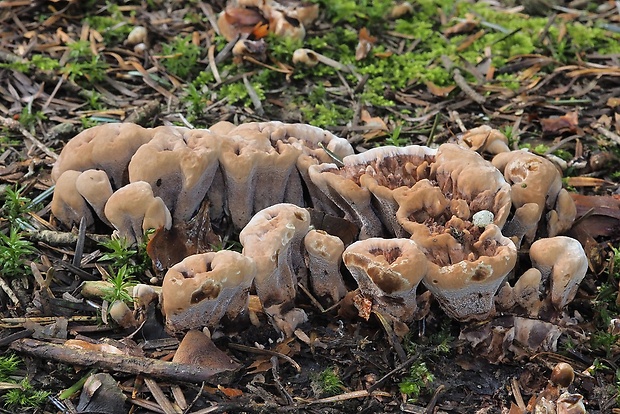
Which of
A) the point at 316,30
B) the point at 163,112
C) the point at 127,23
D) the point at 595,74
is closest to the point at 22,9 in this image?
the point at 127,23

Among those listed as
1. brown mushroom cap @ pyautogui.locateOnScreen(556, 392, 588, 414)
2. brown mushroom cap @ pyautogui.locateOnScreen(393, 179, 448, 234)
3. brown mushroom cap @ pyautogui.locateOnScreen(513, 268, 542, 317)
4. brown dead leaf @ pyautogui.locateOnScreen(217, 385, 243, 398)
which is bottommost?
brown dead leaf @ pyautogui.locateOnScreen(217, 385, 243, 398)

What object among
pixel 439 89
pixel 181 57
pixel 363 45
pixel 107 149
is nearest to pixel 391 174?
pixel 107 149

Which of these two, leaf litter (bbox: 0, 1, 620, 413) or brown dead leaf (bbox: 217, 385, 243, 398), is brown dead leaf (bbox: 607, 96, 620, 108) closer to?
leaf litter (bbox: 0, 1, 620, 413)

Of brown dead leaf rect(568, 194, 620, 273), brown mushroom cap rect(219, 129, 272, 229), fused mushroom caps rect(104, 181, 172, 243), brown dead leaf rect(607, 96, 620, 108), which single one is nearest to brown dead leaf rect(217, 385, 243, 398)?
fused mushroom caps rect(104, 181, 172, 243)

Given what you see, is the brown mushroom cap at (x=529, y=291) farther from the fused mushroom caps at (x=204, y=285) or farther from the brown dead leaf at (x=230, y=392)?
the brown dead leaf at (x=230, y=392)

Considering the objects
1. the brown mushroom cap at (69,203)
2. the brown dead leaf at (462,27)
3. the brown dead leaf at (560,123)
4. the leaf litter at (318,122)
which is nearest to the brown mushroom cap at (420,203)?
the leaf litter at (318,122)

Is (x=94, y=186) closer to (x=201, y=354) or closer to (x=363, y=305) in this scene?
(x=201, y=354)
